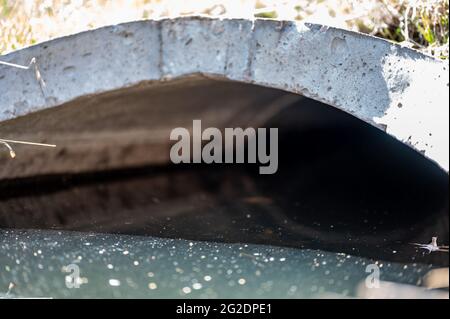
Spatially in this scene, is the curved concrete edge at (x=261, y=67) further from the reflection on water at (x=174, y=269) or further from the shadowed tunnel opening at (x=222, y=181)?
the reflection on water at (x=174, y=269)

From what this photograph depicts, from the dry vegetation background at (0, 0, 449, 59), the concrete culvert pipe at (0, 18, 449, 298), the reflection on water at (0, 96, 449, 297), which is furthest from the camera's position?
the dry vegetation background at (0, 0, 449, 59)

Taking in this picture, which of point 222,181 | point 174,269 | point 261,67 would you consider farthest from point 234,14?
point 222,181

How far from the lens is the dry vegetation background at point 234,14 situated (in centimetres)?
418

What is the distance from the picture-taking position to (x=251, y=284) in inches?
123

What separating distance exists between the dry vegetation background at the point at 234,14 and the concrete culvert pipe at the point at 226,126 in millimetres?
455

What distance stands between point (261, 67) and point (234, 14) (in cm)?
67

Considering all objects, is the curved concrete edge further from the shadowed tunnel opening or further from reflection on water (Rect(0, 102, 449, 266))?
reflection on water (Rect(0, 102, 449, 266))

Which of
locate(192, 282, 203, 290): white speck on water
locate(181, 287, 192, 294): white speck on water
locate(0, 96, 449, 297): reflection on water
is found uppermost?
locate(0, 96, 449, 297): reflection on water

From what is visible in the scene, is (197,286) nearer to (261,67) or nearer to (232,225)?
(261,67)

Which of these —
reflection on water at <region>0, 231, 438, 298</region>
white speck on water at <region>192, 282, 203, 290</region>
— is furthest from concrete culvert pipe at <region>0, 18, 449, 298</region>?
white speck on water at <region>192, 282, 203, 290</region>

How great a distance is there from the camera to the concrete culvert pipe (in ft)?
11.0

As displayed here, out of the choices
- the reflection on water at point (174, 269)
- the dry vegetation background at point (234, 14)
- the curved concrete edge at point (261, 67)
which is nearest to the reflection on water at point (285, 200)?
the reflection on water at point (174, 269)
